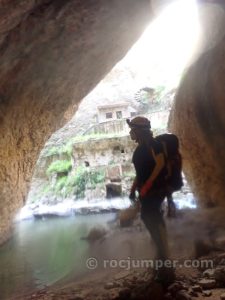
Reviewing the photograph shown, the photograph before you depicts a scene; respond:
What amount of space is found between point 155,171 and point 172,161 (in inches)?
10.1

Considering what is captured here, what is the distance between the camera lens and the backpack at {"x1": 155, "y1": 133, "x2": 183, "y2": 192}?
4145mm

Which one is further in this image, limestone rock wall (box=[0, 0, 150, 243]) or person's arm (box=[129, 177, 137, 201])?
limestone rock wall (box=[0, 0, 150, 243])

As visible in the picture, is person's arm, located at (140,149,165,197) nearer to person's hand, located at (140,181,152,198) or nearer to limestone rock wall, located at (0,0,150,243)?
person's hand, located at (140,181,152,198)

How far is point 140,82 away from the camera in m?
51.4

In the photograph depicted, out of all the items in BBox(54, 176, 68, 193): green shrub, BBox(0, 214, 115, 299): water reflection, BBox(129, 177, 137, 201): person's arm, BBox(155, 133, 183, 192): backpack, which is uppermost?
BBox(54, 176, 68, 193): green shrub

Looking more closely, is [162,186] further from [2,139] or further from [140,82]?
[140,82]

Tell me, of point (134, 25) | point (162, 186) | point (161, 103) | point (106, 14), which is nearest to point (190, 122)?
point (134, 25)

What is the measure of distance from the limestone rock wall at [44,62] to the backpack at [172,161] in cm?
267

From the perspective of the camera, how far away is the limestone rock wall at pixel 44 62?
6832mm

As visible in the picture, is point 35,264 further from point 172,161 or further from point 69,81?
point 172,161

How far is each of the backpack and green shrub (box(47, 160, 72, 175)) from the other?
25.8 m

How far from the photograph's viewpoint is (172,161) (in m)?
4.16

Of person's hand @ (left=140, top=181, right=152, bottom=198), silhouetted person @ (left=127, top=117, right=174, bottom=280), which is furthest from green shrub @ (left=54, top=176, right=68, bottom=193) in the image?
person's hand @ (left=140, top=181, right=152, bottom=198)

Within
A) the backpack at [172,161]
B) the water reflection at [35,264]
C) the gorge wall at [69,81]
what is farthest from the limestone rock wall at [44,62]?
the backpack at [172,161]
